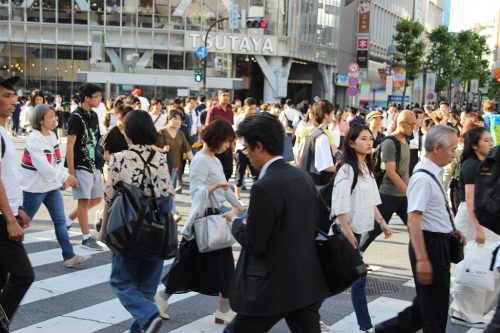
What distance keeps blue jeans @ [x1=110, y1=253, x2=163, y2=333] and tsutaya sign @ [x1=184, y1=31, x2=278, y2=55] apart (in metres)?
45.6

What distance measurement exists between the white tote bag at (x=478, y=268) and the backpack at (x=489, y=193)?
1.55 metres

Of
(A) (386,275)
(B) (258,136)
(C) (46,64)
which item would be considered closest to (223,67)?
(C) (46,64)

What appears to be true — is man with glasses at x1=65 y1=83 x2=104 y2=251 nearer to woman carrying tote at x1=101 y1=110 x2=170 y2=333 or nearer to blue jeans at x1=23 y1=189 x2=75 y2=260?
blue jeans at x1=23 y1=189 x2=75 y2=260

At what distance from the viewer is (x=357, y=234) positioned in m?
5.83

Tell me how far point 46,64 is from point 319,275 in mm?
49540

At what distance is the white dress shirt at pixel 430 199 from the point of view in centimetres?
466

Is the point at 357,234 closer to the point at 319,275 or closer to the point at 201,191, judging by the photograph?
the point at 201,191

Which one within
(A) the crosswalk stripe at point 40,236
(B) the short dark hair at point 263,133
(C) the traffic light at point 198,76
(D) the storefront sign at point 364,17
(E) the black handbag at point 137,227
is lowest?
(A) the crosswalk stripe at point 40,236

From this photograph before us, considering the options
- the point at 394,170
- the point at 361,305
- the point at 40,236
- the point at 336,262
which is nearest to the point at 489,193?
the point at 336,262

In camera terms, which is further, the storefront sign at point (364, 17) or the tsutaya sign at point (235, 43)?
the storefront sign at point (364, 17)

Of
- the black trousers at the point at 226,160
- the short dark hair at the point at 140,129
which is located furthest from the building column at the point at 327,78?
the short dark hair at the point at 140,129

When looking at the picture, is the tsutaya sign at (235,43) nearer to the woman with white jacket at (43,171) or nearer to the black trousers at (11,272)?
the woman with white jacket at (43,171)

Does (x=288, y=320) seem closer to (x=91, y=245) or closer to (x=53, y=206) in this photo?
(x=53, y=206)

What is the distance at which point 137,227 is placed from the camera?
16.1 feet
